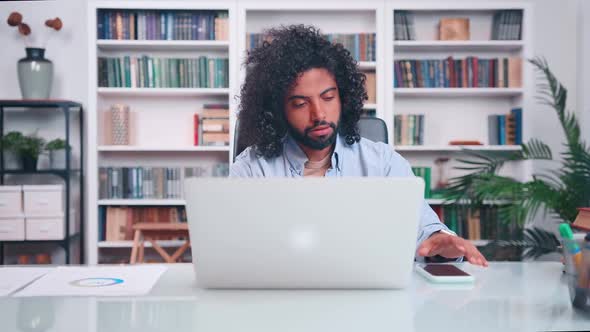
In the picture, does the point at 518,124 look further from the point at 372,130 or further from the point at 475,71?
the point at 372,130

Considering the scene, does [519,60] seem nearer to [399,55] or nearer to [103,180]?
[399,55]

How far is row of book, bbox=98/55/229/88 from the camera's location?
388 cm

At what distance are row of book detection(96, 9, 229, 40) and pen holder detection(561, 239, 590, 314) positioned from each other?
3.24 metres

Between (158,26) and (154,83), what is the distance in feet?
1.22

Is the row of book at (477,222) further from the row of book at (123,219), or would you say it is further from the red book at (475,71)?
the row of book at (123,219)

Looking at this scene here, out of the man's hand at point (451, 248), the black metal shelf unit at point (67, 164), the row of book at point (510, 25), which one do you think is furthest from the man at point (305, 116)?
the row of book at point (510, 25)

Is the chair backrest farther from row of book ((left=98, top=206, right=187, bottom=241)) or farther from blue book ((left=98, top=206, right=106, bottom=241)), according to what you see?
blue book ((left=98, top=206, right=106, bottom=241))

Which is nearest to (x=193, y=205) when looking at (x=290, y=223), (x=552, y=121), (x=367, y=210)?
(x=290, y=223)

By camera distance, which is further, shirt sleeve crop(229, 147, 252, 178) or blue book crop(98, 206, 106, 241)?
blue book crop(98, 206, 106, 241)

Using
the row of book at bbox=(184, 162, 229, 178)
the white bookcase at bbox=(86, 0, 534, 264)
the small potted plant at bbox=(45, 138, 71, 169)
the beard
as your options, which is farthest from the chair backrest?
the small potted plant at bbox=(45, 138, 71, 169)

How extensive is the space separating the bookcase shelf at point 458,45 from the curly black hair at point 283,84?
76.9 inches

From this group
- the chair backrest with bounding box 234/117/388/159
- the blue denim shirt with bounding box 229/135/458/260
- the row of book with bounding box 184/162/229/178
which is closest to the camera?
the blue denim shirt with bounding box 229/135/458/260

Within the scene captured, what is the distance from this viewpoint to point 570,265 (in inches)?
35.3

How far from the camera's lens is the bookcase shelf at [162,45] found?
3.83 meters
